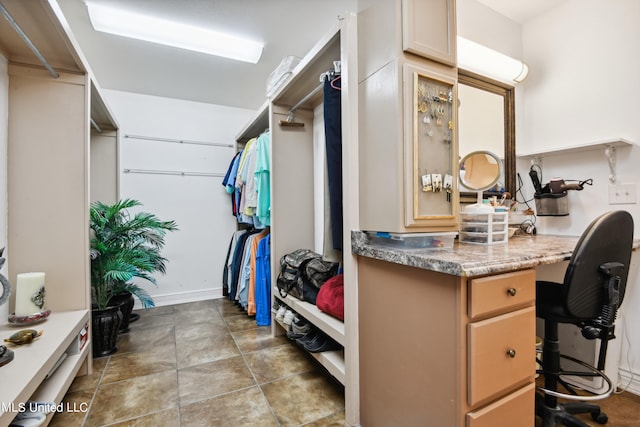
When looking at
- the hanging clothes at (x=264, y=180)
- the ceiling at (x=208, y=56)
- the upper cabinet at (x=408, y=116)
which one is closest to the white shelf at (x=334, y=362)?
the upper cabinet at (x=408, y=116)

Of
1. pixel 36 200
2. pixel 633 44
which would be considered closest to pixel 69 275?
pixel 36 200

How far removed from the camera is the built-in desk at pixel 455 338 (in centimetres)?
86

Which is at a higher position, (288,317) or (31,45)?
(31,45)

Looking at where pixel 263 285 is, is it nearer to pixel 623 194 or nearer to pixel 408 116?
pixel 408 116

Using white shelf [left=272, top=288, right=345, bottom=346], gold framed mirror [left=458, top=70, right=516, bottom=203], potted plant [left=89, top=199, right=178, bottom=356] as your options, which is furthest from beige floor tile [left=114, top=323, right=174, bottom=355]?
gold framed mirror [left=458, top=70, right=516, bottom=203]

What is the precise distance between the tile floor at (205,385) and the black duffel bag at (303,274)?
1.45 feet

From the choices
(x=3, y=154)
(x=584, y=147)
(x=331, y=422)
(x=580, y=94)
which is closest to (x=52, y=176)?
(x=3, y=154)

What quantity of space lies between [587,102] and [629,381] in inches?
64.3

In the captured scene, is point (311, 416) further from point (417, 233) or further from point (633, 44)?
point (633, 44)

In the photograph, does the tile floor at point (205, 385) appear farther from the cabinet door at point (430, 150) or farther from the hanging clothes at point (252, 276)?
the cabinet door at point (430, 150)

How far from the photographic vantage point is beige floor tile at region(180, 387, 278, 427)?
1339 mm

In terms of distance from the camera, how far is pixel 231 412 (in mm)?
1411

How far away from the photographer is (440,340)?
92 cm

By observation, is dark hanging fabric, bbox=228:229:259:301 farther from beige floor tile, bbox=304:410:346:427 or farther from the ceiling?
beige floor tile, bbox=304:410:346:427
